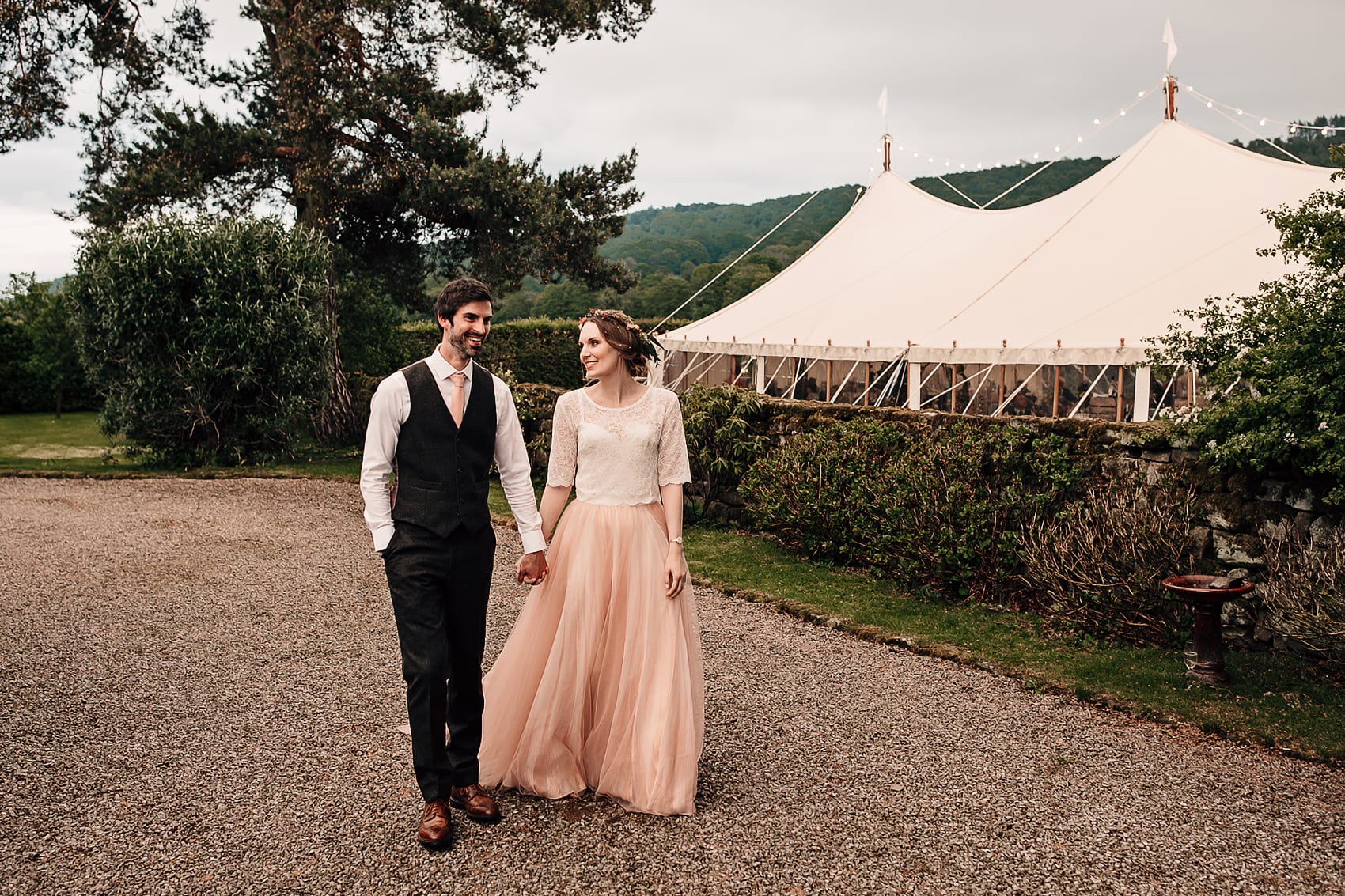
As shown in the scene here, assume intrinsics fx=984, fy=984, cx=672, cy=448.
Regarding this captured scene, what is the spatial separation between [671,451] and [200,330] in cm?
1246

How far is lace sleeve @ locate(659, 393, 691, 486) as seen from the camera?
4148 millimetres

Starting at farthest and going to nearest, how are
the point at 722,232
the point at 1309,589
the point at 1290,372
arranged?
the point at 722,232 < the point at 1290,372 < the point at 1309,589

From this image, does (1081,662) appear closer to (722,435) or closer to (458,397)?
(458,397)

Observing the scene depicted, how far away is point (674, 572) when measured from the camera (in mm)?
3951

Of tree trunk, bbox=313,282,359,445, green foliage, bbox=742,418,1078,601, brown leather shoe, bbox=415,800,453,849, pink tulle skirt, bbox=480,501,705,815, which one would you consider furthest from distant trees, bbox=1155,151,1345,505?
tree trunk, bbox=313,282,359,445

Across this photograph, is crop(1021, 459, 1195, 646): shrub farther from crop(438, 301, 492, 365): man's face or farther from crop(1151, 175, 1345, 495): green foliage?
crop(438, 301, 492, 365): man's face

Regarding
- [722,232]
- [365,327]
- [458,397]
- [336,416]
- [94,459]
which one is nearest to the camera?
[458,397]

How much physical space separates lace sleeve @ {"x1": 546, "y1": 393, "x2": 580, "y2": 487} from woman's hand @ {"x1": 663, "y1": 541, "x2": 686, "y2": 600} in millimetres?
555

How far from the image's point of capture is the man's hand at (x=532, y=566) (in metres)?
3.89

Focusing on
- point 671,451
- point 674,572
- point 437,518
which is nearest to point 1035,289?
point 671,451

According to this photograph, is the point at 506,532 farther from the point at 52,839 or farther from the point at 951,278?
the point at 951,278

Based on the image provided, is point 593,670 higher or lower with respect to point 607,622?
lower

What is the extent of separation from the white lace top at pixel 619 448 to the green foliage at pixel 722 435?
18.6ft

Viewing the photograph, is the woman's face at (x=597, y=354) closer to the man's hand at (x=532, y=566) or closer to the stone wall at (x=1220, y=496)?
the man's hand at (x=532, y=566)
